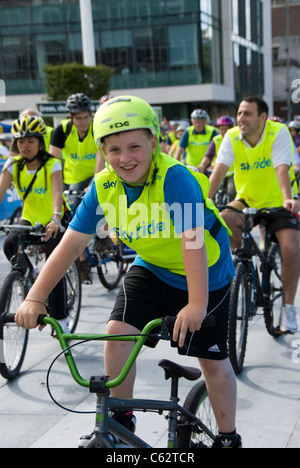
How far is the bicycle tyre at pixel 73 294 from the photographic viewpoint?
20.2ft

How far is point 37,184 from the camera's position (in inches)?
227

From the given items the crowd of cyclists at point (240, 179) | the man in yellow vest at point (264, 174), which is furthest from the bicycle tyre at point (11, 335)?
the man in yellow vest at point (264, 174)

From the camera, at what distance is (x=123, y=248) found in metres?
7.98

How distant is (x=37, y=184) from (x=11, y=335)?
1.37 metres

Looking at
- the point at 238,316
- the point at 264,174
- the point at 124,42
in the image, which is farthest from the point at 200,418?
the point at 124,42

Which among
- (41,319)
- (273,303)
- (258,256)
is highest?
(41,319)

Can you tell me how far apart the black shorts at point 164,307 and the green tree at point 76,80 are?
26676 millimetres

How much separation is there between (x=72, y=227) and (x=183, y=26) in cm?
3993

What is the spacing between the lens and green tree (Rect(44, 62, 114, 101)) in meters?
29.3

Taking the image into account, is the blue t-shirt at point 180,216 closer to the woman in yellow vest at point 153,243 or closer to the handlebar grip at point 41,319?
the woman in yellow vest at point 153,243

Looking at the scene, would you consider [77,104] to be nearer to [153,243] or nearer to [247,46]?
[153,243]

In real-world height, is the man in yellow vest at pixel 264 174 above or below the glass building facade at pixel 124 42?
below

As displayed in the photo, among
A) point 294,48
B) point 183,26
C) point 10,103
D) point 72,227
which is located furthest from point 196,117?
point 294,48
